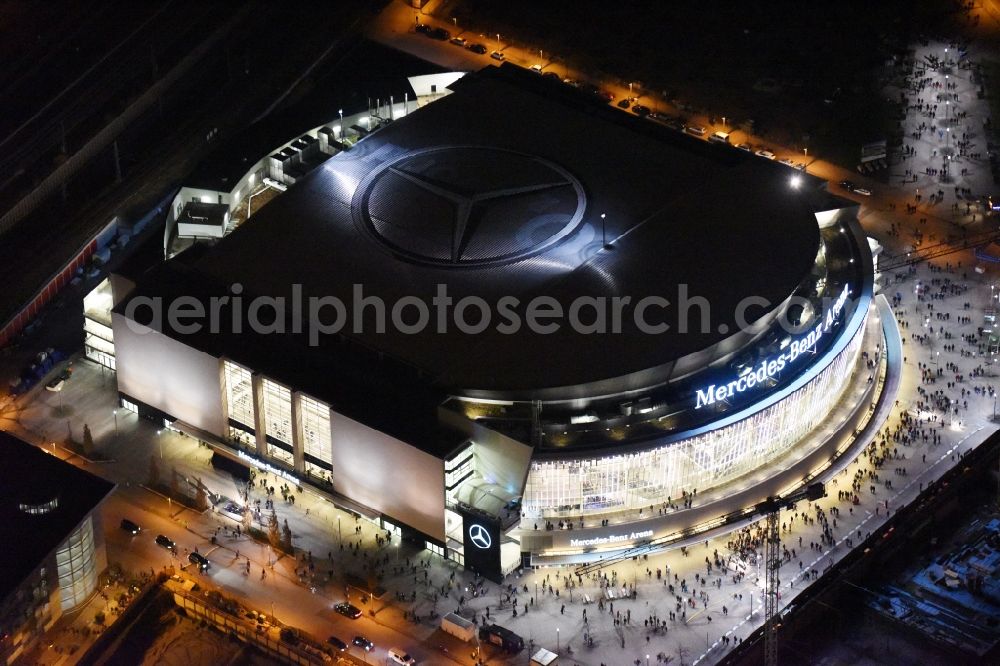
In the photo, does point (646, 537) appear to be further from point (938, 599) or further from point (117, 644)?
point (117, 644)

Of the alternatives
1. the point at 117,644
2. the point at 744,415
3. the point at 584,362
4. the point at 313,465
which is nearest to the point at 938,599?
the point at 744,415

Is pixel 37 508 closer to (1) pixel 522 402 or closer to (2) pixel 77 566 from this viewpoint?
(2) pixel 77 566

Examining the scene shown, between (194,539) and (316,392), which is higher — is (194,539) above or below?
below

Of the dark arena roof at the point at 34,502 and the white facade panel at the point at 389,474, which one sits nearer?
the dark arena roof at the point at 34,502

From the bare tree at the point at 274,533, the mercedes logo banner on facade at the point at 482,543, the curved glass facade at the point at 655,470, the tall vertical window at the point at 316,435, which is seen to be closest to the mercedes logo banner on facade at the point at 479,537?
the mercedes logo banner on facade at the point at 482,543

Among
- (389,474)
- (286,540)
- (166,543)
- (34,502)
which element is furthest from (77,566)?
(389,474)

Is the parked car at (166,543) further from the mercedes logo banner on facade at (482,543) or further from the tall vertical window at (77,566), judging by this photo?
the mercedes logo banner on facade at (482,543)
